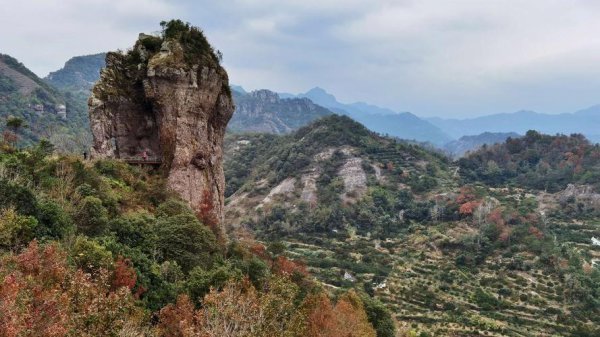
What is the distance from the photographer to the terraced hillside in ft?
161

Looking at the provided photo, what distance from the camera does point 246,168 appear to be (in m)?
123

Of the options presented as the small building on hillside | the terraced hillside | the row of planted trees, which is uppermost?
the small building on hillside

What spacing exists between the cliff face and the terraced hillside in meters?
19.8

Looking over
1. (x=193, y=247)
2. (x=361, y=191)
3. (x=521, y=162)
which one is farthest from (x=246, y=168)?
(x=193, y=247)

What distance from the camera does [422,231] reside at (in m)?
77.6

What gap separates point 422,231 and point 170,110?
56369mm

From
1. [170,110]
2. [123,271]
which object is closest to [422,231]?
[170,110]

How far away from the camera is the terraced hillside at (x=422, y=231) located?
161 ft

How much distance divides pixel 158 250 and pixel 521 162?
111 meters

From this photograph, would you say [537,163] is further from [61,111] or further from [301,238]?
[61,111]

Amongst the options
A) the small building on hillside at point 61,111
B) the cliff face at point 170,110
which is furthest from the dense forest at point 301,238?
the small building on hillside at point 61,111

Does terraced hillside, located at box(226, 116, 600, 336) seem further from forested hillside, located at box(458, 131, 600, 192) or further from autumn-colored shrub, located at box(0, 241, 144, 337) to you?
autumn-colored shrub, located at box(0, 241, 144, 337)

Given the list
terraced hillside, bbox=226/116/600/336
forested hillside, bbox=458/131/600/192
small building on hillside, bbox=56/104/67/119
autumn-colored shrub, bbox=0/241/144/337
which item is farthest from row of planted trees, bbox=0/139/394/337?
small building on hillside, bbox=56/104/67/119

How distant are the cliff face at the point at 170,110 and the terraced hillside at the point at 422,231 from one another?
1981cm
